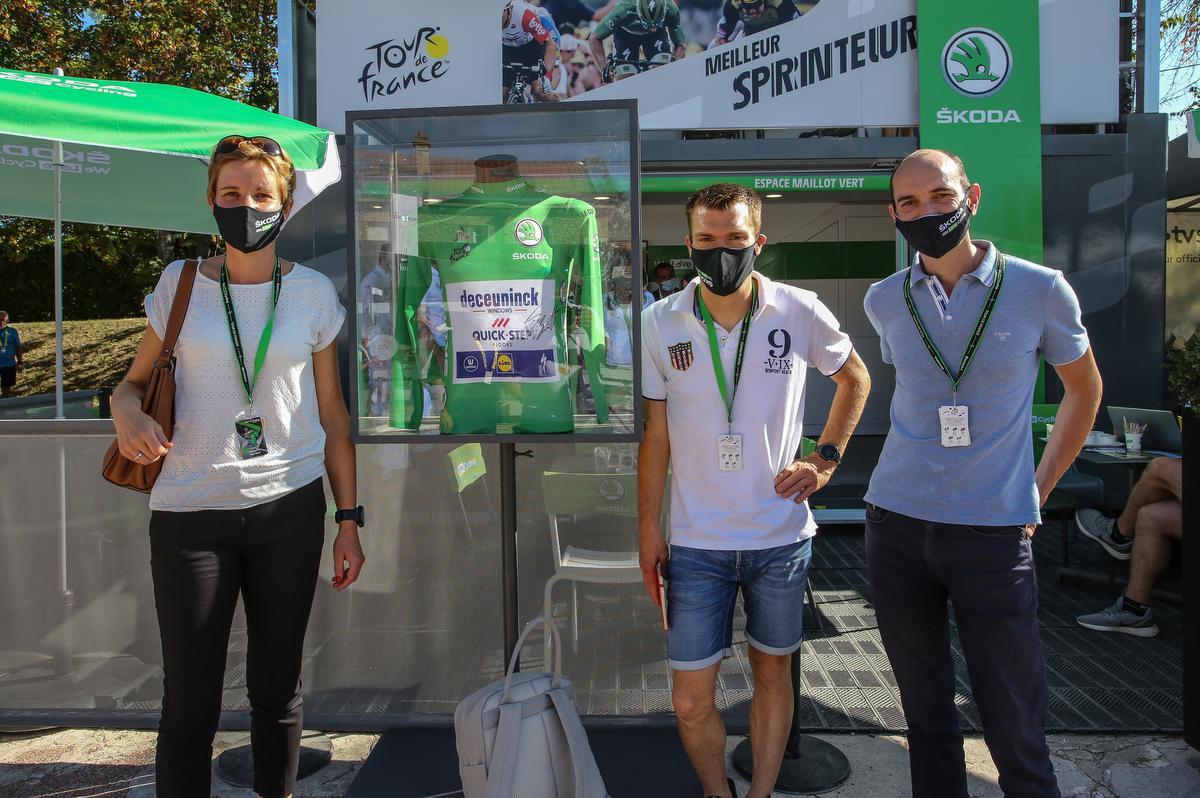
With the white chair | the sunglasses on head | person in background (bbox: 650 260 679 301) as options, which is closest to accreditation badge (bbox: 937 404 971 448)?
the white chair

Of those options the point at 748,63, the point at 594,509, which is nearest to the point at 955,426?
the point at 594,509

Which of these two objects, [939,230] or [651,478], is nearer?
[939,230]

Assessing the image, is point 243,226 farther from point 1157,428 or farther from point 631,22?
point 631,22

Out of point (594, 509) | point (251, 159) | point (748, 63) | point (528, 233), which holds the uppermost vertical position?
point (748, 63)

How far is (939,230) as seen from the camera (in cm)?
214

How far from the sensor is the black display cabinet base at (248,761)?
291 cm

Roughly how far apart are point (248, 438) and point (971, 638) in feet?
6.25

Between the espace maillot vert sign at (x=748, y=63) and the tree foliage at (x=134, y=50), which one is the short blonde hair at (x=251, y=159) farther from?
the tree foliage at (x=134, y=50)

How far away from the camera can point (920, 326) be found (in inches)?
87.1

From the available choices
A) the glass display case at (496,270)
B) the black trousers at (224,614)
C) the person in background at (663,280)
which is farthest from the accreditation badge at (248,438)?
the person in background at (663,280)

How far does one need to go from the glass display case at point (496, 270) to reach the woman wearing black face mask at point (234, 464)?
9.1 inches

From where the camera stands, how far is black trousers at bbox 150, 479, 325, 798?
2131 mm

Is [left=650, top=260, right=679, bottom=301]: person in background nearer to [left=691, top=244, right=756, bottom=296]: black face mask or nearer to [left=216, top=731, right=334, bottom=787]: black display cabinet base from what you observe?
[left=216, top=731, right=334, bottom=787]: black display cabinet base

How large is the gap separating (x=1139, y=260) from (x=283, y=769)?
24.8 ft
